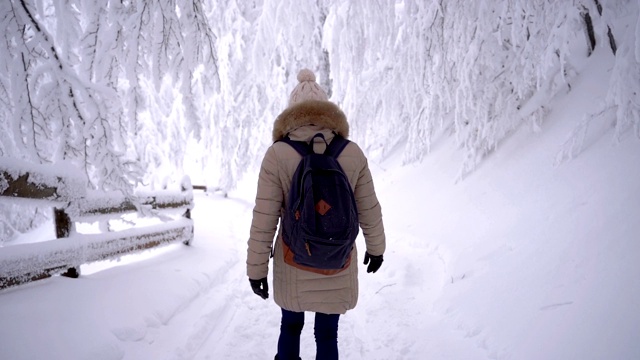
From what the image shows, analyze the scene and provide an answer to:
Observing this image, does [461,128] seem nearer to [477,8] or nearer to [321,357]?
[477,8]

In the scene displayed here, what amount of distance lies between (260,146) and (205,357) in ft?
29.9

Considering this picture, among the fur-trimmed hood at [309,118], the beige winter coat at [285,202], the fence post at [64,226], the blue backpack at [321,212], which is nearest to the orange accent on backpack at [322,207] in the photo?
the blue backpack at [321,212]

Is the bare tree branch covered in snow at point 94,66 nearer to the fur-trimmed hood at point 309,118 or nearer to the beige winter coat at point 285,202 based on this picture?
the fur-trimmed hood at point 309,118

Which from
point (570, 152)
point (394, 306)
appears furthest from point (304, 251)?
point (570, 152)

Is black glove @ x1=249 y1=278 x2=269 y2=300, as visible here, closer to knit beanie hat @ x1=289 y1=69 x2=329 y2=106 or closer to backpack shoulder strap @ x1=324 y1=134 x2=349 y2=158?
backpack shoulder strap @ x1=324 y1=134 x2=349 y2=158

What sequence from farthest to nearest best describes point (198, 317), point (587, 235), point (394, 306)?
1. point (394, 306)
2. point (198, 317)
3. point (587, 235)

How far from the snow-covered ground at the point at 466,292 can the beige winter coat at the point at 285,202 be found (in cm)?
110

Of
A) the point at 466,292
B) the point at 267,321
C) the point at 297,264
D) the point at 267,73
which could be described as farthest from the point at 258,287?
the point at 267,73

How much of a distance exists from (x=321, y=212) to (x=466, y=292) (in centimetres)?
248

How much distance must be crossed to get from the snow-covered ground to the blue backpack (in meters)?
1.43

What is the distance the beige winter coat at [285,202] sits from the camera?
1.79 m

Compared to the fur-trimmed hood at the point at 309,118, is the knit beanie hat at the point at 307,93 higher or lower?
higher

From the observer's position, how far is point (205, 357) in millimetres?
2494

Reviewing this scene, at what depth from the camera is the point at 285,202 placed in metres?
1.86
